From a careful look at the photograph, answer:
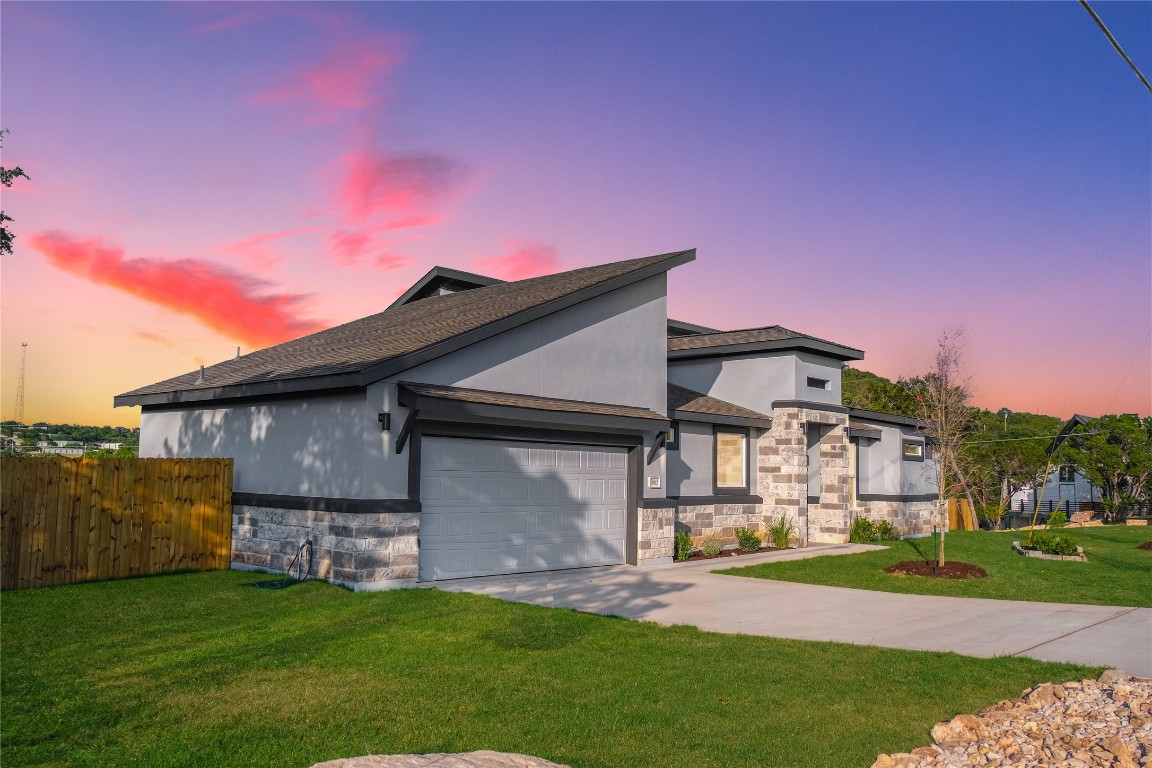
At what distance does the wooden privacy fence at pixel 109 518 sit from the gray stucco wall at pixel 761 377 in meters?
12.1

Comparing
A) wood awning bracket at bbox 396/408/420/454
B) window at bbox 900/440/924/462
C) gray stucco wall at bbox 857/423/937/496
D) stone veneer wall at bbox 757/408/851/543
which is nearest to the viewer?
wood awning bracket at bbox 396/408/420/454

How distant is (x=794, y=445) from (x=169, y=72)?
15.2 meters

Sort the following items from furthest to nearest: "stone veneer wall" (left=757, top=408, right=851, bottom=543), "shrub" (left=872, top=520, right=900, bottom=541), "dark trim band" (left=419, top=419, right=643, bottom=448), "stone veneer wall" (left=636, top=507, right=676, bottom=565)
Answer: "shrub" (left=872, top=520, right=900, bottom=541) → "stone veneer wall" (left=757, top=408, right=851, bottom=543) → "stone veneer wall" (left=636, top=507, right=676, bottom=565) → "dark trim band" (left=419, top=419, right=643, bottom=448)

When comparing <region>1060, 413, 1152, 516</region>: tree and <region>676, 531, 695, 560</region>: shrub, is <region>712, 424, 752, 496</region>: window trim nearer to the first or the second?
<region>676, 531, 695, 560</region>: shrub

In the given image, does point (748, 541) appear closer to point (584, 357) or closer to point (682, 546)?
point (682, 546)

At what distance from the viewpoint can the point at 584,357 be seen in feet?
51.8

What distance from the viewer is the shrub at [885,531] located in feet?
77.6

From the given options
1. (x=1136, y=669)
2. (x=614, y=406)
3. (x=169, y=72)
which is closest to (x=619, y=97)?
(x=614, y=406)

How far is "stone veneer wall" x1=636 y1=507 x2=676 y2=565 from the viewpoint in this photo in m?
16.4

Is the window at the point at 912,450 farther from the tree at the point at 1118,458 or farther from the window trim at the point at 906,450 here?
the tree at the point at 1118,458

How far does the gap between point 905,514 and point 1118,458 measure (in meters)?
18.7

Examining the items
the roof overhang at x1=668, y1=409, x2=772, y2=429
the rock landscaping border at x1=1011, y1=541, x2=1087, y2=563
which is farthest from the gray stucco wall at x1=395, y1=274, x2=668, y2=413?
the rock landscaping border at x1=1011, y1=541, x2=1087, y2=563

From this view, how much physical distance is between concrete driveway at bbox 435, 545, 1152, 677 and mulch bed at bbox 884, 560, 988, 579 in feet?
8.06

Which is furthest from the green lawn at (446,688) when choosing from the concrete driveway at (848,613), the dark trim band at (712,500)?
the dark trim band at (712,500)
